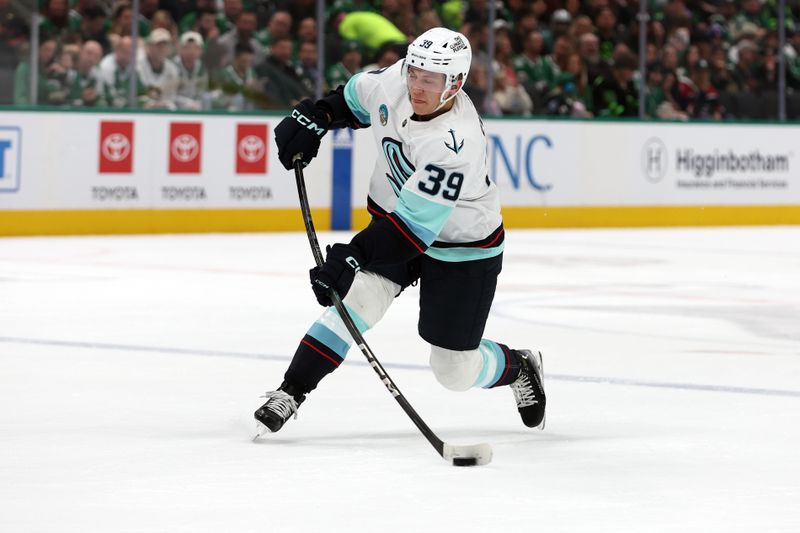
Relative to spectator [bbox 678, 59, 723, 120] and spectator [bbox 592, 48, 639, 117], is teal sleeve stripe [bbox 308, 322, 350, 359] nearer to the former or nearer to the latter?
spectator [bbox 592, 48, 639, 117]

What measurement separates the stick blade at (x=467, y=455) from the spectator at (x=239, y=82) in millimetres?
8279

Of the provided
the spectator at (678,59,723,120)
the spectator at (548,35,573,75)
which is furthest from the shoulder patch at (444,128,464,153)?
the spectator at (678,59,723,120)

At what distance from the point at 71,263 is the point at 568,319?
134 inches

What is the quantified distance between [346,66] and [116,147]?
6.47ft

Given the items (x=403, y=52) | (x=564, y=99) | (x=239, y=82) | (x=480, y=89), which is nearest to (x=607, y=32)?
(x=564, y=99)

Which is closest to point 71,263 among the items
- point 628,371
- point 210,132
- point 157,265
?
point 157,265

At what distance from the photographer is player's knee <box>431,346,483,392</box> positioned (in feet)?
13.9

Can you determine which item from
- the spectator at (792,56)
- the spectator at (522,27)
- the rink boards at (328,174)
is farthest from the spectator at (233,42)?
the spectator at (792,56)

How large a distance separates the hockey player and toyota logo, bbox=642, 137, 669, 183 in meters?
9.30

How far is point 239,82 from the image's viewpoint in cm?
1196

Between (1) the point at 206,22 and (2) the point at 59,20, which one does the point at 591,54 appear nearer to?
(1) the point at 206,22

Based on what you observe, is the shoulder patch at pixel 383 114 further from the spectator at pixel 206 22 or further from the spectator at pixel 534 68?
the spectator at pixel 534 68

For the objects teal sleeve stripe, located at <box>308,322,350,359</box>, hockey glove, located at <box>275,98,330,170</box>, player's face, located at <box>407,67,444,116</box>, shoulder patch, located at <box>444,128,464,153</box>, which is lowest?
teal sleeve stripe, located at <box>308,322,350,359</box>

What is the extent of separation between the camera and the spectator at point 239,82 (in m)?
11.9
